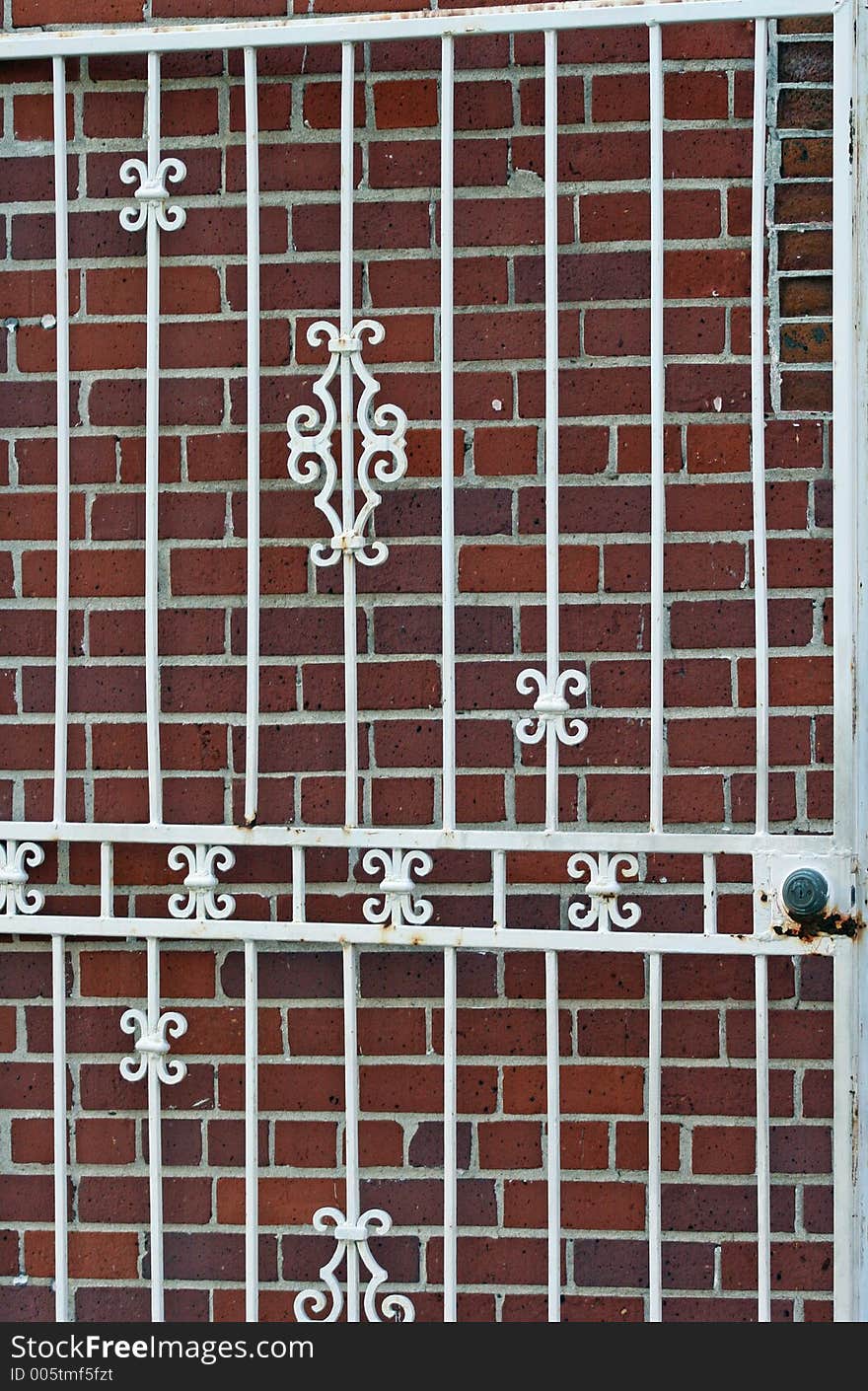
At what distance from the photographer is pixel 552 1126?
2.27 m

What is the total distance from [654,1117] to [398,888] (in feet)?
1.78

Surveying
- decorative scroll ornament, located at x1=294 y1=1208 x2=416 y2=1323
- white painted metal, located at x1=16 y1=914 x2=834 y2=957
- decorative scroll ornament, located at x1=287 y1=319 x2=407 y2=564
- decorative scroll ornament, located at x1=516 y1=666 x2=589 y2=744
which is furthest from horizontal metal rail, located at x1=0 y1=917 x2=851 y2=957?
decorative scroll ornament, located at x1=287 y1=319 x2=407 y2=564

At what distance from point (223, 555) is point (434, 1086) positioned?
3.10 ft

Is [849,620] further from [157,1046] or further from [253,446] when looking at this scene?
[157,1046]

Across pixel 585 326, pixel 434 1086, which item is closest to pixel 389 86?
pixel 585 326

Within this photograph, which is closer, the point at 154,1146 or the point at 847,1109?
the point at 847,1109

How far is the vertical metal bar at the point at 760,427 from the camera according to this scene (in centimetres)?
223

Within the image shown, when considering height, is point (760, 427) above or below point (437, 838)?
above

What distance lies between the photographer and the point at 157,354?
7.75ft

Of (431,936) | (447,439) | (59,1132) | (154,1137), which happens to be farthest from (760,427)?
(59,1132)

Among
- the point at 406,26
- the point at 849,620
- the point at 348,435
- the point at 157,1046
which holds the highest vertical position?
the point at 406,26

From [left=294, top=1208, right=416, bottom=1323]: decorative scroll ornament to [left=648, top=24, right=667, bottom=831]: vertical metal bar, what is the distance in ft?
2.63

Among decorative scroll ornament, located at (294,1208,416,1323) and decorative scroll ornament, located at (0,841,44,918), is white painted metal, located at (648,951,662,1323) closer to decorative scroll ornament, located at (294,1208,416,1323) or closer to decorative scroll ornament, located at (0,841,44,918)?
decorative scroll ornament, located at (294,1208,416,1323)

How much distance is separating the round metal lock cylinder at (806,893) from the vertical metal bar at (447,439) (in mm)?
540
